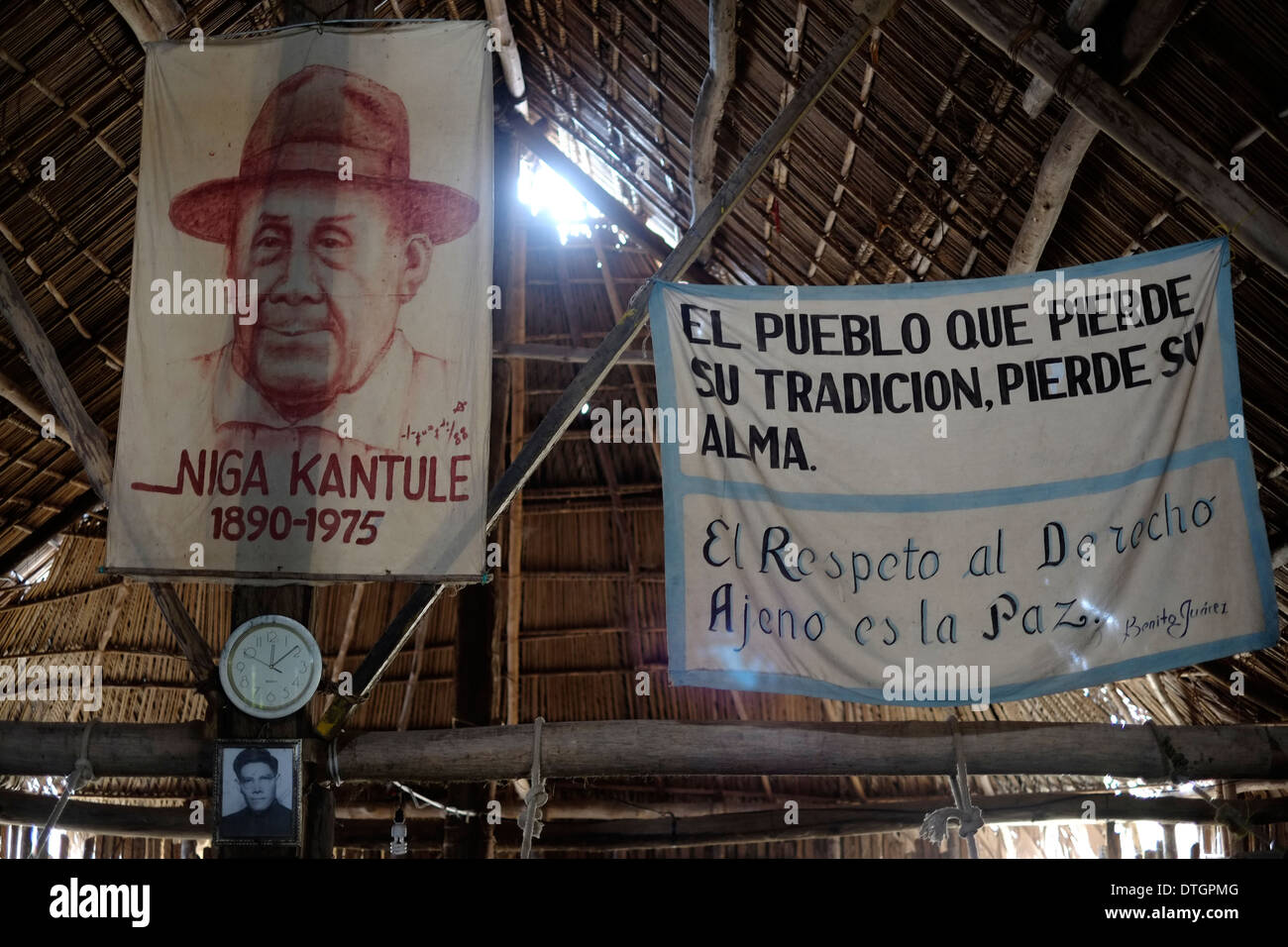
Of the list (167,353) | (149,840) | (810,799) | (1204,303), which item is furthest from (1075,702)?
(149,840)

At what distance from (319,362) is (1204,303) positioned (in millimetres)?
3178

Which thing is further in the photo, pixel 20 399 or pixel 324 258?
pixel 20 399

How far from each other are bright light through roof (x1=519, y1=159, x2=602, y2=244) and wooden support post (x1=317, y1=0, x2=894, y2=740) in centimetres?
469

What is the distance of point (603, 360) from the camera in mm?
4828

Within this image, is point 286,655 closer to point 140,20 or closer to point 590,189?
point 140,20

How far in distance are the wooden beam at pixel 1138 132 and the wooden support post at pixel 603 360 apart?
60 cm

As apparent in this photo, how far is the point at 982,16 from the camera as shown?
14.0 feet

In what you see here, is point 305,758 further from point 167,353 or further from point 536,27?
point 536,27

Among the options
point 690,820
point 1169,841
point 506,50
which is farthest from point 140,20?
point 1169,841

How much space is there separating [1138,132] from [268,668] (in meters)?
3.76

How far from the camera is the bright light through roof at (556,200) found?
9.57m

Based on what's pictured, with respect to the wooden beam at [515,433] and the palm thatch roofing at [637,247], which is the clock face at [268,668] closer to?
the palm thatch roofing at [637,247]

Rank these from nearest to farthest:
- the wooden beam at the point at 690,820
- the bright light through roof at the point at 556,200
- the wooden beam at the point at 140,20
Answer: the wooden beam at the point at 140,20, the wooden beam at the point at 690,820, the bright light through roof at the point at 556,200
